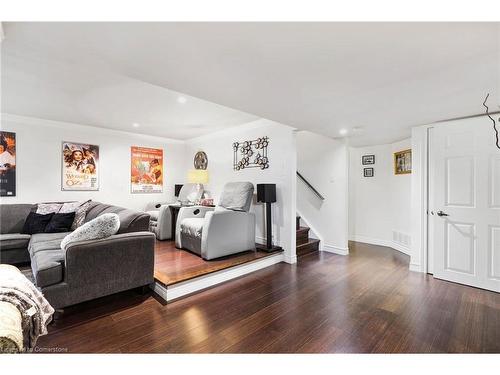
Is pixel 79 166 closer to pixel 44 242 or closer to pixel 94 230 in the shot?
pixel 44 242

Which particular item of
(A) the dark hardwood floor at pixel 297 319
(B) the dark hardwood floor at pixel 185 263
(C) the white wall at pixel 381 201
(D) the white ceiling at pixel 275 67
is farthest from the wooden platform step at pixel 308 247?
(D) the white ceiling at pixel 275 67

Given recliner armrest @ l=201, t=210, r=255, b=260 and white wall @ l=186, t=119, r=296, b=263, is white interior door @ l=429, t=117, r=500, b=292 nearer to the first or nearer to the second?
white wall @ l=186, t=119, r=296, b=263

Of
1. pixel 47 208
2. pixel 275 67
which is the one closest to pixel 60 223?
pixel 47 208

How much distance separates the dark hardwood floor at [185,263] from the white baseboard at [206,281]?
51 millimetres

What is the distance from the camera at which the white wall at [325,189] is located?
3877mm

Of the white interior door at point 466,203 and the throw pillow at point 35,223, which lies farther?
the throw pillow at point 35,223

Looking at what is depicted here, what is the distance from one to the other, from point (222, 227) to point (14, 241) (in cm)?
266

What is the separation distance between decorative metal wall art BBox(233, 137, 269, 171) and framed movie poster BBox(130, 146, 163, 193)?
6.63ft

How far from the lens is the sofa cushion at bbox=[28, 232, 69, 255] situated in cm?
236

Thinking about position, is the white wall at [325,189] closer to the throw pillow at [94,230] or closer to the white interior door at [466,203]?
the white interior door at [466,203]

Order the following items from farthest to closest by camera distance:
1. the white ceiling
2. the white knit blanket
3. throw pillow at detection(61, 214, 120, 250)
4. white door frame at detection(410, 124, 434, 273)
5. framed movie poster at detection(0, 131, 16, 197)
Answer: framed movie poster at detection(0, 131, 16, 197), white door frame at detection(410, 124, 434, 273), throw pillow at detection(61, 214, 120, 250), the white ceiling, the white knit blanket

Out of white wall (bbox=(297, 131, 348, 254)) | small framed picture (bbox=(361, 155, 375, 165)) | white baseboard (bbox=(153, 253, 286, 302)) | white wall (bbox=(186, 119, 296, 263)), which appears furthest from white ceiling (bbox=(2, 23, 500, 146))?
white baseboard (bbox=(153, 253, 286, 302))
